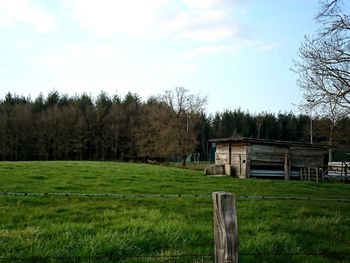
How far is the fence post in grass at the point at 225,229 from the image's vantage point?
479 centimetres

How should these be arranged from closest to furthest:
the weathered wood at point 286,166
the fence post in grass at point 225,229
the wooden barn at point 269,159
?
1. the fence post in grass at point 225,229
2. the wooden barn at point 269,159
3. the weathered wood at point 286,166

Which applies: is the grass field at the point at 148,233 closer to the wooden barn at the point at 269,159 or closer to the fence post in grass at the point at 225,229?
the fence post in grass at the point at 225,229

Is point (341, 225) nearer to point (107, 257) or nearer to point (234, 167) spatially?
point (107, 257)

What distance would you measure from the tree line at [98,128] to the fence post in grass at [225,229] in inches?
2481

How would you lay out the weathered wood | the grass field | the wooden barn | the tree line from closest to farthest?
the grass field, the wooden barn, the weathered wood, the tree line

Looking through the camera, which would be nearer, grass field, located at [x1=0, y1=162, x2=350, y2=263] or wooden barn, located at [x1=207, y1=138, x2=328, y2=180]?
grass field, located at [x1=0, y1=162, x2=350, y2=263]

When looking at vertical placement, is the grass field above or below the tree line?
below

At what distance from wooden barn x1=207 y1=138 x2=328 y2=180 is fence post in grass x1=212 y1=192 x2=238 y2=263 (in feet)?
99.2

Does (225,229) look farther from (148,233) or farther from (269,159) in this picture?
(269,159)

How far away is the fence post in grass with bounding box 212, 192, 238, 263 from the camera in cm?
479

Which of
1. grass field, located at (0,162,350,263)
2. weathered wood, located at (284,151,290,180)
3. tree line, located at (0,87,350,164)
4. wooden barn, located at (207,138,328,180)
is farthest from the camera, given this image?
tree line, located at (0,87,350,164)

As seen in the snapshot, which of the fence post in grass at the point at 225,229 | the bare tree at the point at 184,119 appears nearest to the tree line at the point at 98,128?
the bare tree at the point at 184,119

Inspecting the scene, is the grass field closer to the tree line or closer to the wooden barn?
the wooden barn

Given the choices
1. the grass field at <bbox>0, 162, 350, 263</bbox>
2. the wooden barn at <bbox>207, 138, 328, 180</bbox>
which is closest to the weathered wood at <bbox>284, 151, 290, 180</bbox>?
the wooden barn at <bbox>207, 138, 328, 180</bbox>
